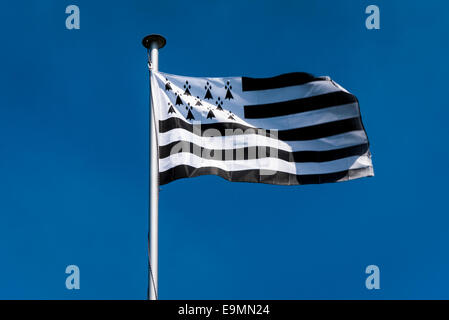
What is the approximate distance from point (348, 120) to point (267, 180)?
2.26m

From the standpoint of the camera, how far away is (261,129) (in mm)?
11328

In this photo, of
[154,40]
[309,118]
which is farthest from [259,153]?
[154,40]

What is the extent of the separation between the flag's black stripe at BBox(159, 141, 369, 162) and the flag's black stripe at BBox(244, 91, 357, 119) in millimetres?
911

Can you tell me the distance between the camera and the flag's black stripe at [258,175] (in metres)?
9.66

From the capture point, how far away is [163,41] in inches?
410

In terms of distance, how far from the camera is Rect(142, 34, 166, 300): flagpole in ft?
27.5

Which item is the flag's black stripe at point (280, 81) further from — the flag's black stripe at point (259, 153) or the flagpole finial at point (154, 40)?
the flagpole finial at point (154, 40)

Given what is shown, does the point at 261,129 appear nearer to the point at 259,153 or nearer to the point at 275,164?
the point at 259,153

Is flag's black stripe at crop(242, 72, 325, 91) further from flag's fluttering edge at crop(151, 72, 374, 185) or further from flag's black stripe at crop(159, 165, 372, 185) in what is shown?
flag's black stripe at crop(159, 165, 372, 185)

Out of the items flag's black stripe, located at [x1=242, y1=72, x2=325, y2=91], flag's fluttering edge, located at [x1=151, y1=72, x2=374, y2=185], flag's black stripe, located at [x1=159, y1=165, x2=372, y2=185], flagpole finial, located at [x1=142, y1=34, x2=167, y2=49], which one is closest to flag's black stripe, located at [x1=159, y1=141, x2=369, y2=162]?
flag's fluttering edge, located at [x1=151, y1=72, x2=374, y2=185]

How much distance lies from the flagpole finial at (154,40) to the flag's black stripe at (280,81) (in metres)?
2.03

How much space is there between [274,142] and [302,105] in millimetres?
1051

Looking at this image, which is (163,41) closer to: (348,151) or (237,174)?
(237,174)
